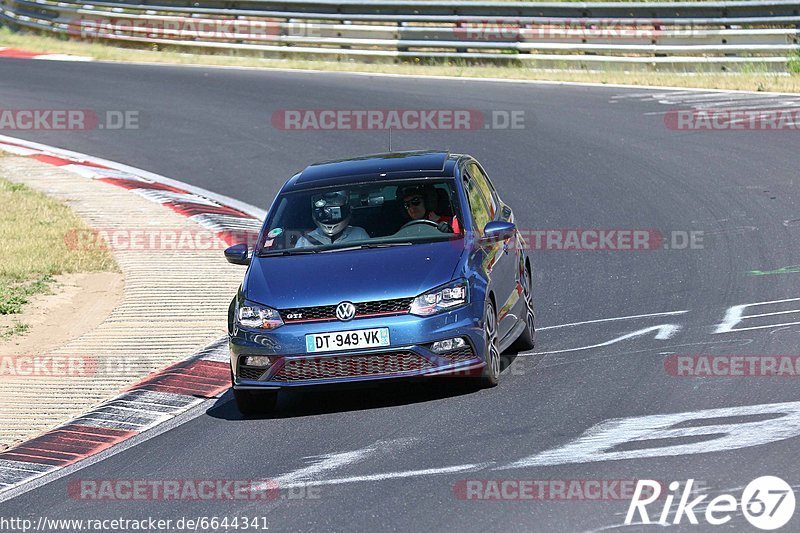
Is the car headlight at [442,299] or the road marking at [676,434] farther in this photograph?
the car headlight at [442,299]

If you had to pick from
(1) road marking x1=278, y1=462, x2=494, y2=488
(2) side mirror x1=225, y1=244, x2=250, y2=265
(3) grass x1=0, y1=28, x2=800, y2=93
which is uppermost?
(2) side mirror x1=225, y1=244, x2=250, y2=265

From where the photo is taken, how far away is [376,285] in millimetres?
9031

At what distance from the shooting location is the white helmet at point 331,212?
1004 cm

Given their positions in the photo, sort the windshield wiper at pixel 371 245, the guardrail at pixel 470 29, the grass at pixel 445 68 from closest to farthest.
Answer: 1. the windshield wiper at pixel 371 245
2. the grass at pixel 445 68
3. the guardrail at pixel 470 29

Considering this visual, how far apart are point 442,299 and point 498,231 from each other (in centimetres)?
100

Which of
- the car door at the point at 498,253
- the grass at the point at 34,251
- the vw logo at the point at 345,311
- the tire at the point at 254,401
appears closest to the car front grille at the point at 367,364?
the vw logo at the point at 345,311

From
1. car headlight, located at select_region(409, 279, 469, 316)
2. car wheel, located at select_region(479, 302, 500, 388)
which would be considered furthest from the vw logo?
car wheel, located at select_region(479, 302, 500, 388)

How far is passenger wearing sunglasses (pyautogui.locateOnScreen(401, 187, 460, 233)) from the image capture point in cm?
1004

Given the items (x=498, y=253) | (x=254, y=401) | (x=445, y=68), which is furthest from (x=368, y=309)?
(x=445, y=68)

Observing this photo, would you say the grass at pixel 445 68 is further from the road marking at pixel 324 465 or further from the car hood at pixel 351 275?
the road marking at pixel 324 465

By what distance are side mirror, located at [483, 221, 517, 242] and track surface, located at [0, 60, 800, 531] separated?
96 centimetres

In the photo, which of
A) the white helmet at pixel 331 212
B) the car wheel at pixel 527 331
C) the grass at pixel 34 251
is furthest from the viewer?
the grass at pixel 34 251

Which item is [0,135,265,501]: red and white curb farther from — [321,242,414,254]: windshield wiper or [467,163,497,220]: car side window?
[467,163,497,220]: car side window

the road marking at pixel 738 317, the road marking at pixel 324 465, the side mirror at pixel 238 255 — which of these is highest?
the side mirror at pixel 238 255
